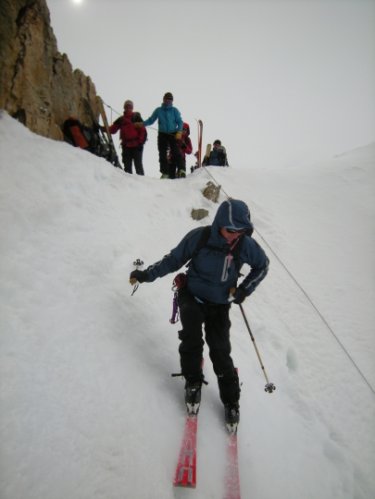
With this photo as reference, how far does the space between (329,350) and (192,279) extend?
3565 mm

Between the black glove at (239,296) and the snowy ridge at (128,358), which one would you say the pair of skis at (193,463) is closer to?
the snowy ridge at (128,358)

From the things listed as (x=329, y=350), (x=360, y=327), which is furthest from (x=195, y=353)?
(x=360, y=327)

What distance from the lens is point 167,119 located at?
9.63 metres

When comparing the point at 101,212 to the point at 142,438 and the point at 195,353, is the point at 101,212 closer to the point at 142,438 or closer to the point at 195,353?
the point at 195,353

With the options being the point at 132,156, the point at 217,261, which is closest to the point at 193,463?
the point at 217,261

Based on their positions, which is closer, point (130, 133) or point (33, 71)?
point (33, 71)

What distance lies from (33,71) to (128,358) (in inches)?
274

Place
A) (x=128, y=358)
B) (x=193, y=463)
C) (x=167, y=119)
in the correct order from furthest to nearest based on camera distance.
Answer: (x=167, y=119) → (x=128, y=358) → (x=193, y=463)

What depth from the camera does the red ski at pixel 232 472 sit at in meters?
2.40

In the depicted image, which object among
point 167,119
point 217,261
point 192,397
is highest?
point 167,119

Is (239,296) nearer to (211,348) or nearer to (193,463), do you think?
(211,348)

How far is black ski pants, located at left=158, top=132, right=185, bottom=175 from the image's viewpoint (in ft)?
32.7

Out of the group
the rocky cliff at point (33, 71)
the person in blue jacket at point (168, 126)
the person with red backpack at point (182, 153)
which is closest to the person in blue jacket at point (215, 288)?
the rocky cliff at point (33, 71)

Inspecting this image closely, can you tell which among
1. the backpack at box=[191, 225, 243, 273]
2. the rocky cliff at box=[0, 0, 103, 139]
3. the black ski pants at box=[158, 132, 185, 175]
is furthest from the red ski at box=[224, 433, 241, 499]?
the black ski pants at box=[158, 132, 185, 175]
